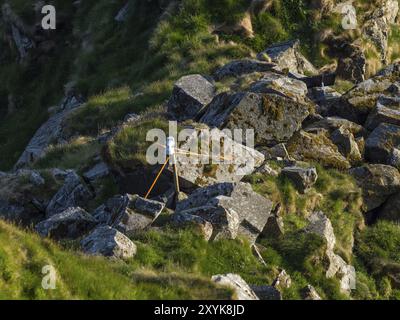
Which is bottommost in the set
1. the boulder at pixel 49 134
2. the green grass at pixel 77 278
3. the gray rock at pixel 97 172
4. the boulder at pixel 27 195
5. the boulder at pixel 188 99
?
the boulder at pixel 49 134

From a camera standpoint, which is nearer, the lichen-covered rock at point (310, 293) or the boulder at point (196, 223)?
the lichen-covered rock at point (310, 293)

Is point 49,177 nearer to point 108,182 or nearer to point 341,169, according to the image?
point 108,182

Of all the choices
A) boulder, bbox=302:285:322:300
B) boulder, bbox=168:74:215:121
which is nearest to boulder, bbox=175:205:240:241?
boulder, bbox=302:285:322:300

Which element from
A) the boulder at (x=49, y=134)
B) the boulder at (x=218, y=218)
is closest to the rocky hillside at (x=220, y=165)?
the boulder at (x=218, y=218)

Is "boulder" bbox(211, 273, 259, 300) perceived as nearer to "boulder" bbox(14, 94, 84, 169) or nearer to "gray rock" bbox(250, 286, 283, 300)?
"gray rock" bbox(250, 286, 283, 300)

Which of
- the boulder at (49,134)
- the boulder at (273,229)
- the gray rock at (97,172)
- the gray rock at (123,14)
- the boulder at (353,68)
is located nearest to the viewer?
the boulder at (273,229)

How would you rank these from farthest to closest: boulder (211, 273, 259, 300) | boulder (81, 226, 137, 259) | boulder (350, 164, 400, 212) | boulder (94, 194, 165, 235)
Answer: boulder (350, 164, 400, 212)
boulder (94, 194, 165, 235)
boulder (81, 226, 137, 259)
boulder (211, 273, 259, 300)

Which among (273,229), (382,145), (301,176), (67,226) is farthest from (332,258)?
(382,145)

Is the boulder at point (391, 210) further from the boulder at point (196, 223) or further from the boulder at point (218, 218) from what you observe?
the boulder at point (196, 223)
